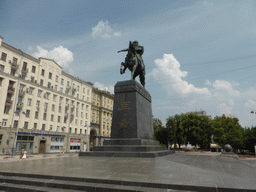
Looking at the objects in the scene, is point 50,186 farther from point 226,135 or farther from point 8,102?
point 226,135

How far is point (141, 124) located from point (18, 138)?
33.9 meters

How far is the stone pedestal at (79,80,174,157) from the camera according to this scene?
1111 cm

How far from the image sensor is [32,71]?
1631 inches

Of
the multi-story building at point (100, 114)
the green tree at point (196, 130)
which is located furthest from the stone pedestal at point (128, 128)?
the multi-story building at point (100, 114)

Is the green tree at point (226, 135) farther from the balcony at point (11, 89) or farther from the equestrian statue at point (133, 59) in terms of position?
the balcony at point (11, 89)

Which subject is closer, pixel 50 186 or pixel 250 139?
pixel 50 186

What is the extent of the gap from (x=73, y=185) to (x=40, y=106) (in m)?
41.9

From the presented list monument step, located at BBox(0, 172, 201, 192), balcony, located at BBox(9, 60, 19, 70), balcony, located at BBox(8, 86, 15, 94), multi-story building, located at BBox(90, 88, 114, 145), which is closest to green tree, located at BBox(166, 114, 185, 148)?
multi-story building, located at BBox(90, 88, 114, 145)

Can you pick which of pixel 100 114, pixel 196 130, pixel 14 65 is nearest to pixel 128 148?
pixel 14 65

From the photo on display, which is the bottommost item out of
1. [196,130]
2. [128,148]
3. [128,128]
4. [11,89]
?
[128,148]

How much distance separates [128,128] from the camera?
489 inches

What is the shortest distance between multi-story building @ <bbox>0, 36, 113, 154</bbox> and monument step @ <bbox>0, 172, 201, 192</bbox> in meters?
27.4

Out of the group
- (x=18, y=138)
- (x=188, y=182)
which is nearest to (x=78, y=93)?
(x=18, y=138)

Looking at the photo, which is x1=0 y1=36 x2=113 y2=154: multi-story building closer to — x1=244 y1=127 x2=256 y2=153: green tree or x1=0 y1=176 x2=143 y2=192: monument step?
x1=0 y1=176 x2=143 y2=192: monument step
